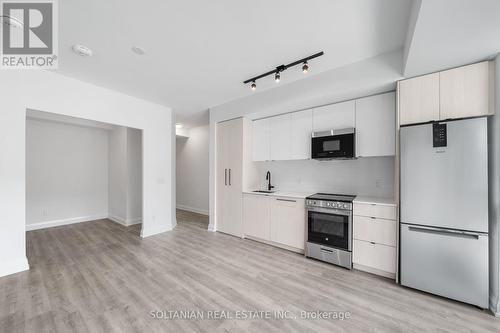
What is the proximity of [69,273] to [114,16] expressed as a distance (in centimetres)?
312

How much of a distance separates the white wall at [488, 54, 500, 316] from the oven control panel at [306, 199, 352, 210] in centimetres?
126

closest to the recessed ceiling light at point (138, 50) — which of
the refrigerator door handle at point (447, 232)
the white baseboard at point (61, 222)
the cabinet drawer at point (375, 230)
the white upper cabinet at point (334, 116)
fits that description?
the white upper cabinet at point (334, 116)

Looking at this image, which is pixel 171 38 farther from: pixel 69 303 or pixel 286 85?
pixel 69 303

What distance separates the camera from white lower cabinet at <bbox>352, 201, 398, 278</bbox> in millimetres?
2365

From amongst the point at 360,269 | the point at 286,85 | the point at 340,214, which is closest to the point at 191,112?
the point at 286,85

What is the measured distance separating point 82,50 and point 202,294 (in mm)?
3151

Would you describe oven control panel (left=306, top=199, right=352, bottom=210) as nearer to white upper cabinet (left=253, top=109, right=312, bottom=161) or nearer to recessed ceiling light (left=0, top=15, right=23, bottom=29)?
white upper cabinet (left=253, top=109, right=312, bottom=161)

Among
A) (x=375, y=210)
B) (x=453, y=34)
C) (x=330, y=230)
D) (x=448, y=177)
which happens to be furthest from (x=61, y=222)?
(x=453, y=34)

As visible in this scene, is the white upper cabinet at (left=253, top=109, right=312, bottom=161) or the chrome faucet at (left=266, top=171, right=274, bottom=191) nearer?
the white upper cabinet at (left=253, top=109, right=312, bottom=161)

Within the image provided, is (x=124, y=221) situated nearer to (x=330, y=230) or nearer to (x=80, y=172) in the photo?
(x=80, y=172)

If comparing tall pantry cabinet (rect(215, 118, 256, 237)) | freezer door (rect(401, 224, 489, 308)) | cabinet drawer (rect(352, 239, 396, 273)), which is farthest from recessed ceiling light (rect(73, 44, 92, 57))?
freezer door (rect(401, 224, 489, 308))

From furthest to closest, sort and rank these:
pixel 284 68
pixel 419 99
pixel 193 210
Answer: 1. pixel 193 210
2. pixel 284 68
3. pixel 419 99

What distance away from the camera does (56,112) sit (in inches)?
111

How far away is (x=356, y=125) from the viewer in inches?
112
